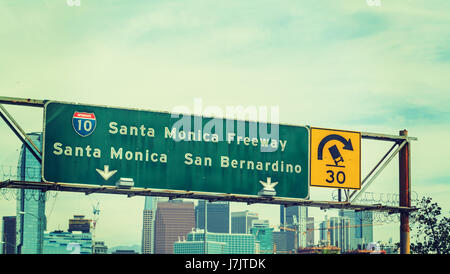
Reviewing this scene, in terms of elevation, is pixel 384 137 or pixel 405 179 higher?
pixel 384 137

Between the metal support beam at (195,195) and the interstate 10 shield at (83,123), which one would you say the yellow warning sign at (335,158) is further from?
the interstate 10 shield at (83,123)

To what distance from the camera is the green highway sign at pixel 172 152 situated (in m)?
31.9

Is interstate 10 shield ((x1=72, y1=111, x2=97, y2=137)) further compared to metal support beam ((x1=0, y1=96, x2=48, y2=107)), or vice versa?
interstate 10 shield ((x1=72, y1=111, x2=97, y2=137))

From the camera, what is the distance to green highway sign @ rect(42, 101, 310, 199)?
31891 millimetres

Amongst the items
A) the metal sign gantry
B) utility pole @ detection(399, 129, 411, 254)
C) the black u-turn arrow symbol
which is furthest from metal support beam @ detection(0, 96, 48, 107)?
utility pole @ detection(399, 129, 411, 254)

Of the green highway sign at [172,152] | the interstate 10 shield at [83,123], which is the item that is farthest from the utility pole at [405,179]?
the interstate 10 shield at [83,123]

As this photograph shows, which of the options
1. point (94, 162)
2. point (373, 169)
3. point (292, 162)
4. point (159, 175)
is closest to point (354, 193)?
point (373, 169)

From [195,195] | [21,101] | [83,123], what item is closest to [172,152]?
[195,195]

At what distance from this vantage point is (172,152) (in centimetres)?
3378

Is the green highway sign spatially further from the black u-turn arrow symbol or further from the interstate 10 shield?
the black u-turn arrow symbol

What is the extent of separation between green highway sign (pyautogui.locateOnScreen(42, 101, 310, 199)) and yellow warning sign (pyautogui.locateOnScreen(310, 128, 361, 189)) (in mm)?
624

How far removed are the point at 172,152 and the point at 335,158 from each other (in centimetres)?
902

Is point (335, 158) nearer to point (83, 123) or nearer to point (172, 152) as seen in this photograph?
point (172, 152)
